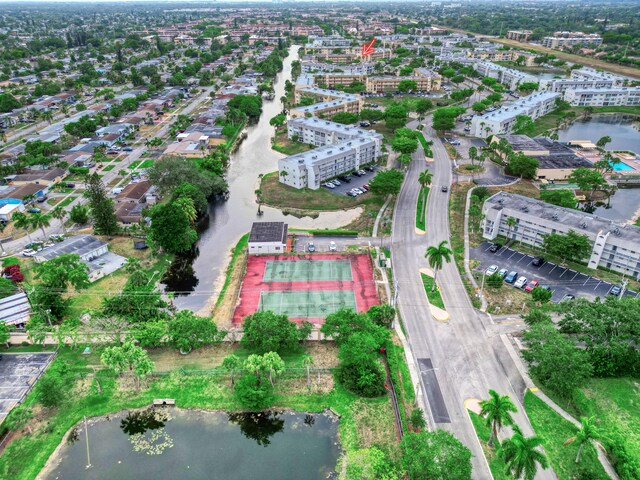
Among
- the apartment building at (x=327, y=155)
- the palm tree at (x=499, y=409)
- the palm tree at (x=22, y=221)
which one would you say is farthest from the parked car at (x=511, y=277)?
the palm tree at (x=22, y=221)

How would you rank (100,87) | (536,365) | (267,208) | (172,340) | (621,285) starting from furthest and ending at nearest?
(100,87), (267,208), (621,285), (172,340), (536,365)

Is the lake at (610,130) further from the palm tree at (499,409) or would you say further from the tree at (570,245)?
the palm tree at (499,409)

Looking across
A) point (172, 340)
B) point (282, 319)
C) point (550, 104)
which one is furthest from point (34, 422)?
point (550, 104)

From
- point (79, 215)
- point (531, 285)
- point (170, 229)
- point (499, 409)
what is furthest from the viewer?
point (79, 215)

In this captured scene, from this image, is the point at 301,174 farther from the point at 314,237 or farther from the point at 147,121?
the point at 147,121

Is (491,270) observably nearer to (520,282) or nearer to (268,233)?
(520,282)

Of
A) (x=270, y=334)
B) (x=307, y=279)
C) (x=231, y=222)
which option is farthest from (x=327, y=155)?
(x=270, y=334)

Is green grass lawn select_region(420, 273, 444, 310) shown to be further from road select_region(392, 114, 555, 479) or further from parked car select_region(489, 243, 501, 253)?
parked car select_region(489, 243, 501, 253)
